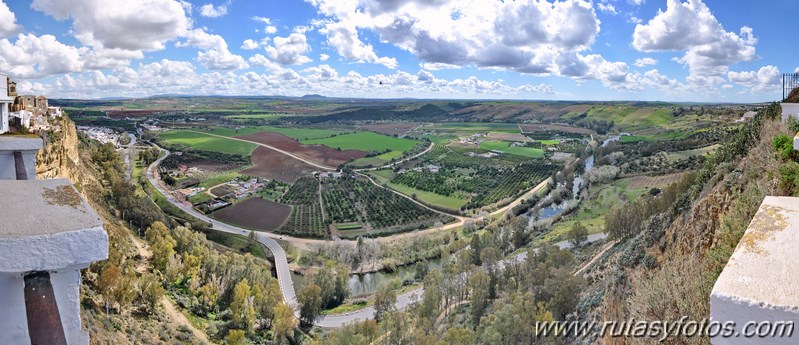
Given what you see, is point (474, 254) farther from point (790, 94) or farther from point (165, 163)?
point (165, 163)

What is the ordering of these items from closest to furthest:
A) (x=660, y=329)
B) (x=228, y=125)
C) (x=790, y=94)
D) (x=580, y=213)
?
(x=660, y=329), (x=790, y=94), (x=580, y=213), (x=228, y=125)

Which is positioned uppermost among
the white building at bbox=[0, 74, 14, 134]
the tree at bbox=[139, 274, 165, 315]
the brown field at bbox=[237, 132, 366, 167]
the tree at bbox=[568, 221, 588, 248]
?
the white building at bbox=[0, 74, 14, 134]

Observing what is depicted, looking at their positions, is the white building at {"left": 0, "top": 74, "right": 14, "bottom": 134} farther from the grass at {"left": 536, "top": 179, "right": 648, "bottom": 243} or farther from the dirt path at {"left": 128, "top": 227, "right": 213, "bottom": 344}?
the grass at {"left": 536, "top": 179, "right": 648, "bottom": 243}

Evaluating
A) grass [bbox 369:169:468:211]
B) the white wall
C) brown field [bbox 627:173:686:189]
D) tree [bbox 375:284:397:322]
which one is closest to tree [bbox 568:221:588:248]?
tree [bbox 375:284:397:322]

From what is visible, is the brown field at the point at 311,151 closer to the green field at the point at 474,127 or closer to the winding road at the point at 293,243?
the winding road at the point at 293,243

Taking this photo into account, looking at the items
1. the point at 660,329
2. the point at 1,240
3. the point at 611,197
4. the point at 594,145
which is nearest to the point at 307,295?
the point at 660,329

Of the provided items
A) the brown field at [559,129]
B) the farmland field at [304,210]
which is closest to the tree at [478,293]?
the farmland field at [304,210]
